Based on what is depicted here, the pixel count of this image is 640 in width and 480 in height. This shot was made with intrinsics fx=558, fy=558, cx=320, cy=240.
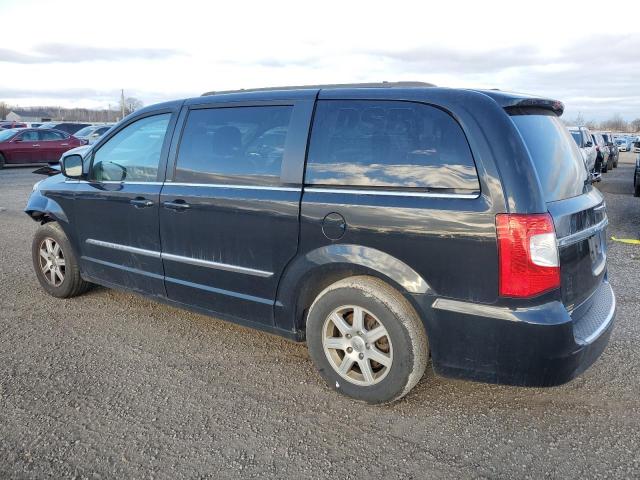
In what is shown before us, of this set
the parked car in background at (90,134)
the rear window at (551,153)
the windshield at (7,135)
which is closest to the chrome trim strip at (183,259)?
the rear window at (551,153)

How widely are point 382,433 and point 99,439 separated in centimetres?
150

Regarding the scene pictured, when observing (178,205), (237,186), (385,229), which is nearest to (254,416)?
(385,229)

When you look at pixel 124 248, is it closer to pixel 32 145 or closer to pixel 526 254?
pixel 526 254

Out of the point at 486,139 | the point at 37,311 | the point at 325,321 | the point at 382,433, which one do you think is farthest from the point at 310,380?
the point at 37,311

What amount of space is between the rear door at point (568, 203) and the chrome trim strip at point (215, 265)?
171 cm

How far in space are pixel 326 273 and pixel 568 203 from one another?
140 cm

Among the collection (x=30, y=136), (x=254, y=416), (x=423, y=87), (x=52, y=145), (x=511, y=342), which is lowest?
(x=254, y=416)

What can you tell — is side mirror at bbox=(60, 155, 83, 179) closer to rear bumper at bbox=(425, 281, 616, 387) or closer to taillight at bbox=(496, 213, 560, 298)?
rear bumper at bbox=(425, 281, 616, 387)

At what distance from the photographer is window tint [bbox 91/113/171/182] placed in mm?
4266

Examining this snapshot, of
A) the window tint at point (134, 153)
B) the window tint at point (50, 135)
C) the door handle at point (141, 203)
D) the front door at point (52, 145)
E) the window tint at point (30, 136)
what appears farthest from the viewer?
the window tint at point (50, 135)

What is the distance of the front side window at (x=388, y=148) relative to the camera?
2.94m

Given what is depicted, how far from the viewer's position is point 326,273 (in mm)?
3348

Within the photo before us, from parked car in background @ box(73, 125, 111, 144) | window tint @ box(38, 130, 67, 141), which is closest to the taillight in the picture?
window tint @ box(38, 130, 67, 141)

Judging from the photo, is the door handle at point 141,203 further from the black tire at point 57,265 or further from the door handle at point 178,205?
the black tire at point 57,265
